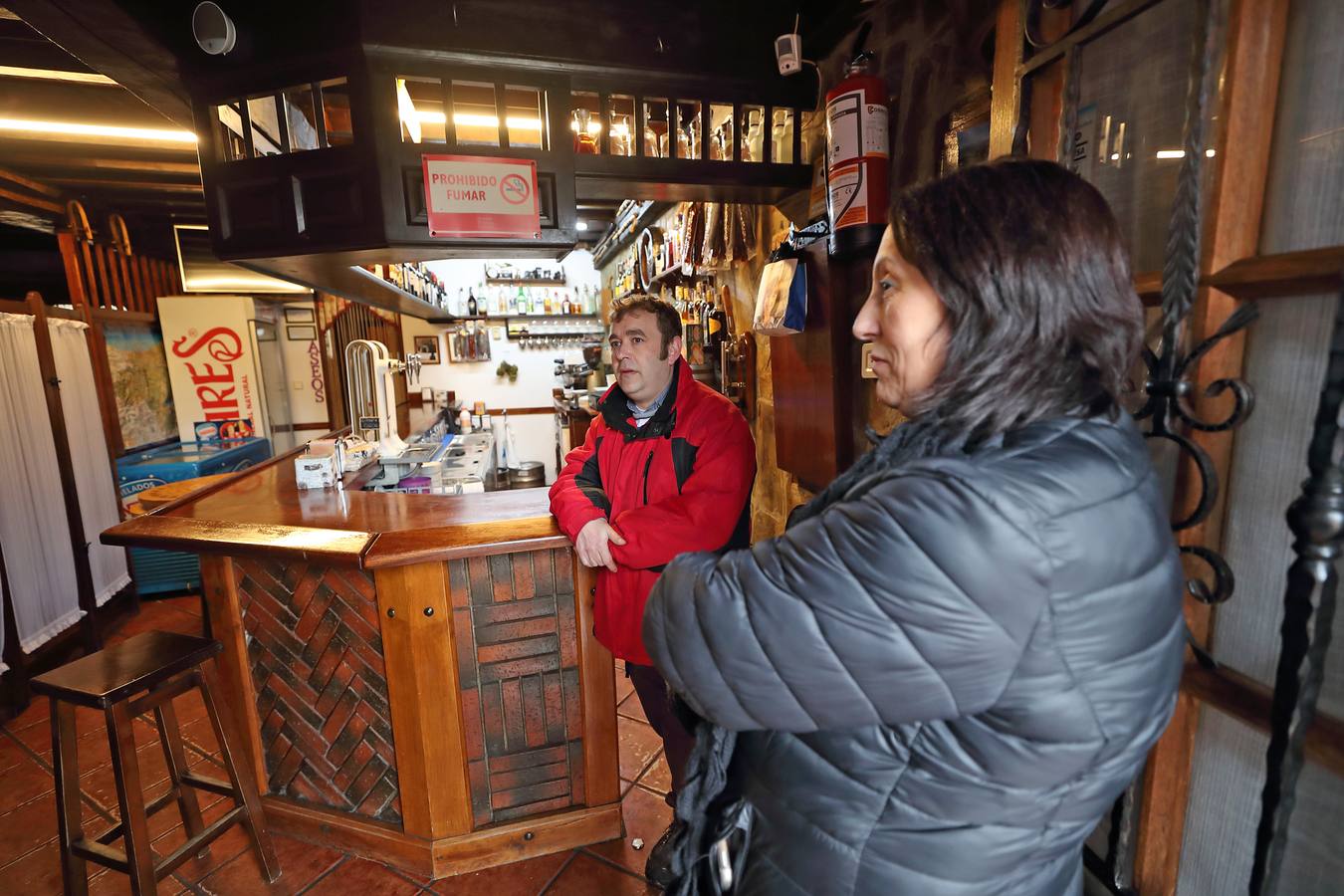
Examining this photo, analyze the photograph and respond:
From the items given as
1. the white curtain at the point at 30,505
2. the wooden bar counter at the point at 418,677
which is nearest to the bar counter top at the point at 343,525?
the wooden bar counter at the point at 418,677

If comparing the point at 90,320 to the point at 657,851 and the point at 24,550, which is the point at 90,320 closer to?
the point at 24,550

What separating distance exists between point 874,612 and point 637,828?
194cm

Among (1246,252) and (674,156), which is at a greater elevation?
(674,156)

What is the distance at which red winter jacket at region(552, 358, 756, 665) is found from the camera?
1715 millimetres

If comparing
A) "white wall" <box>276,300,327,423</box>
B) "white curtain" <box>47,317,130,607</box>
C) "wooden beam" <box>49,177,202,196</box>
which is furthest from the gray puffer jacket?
"white wall" <box>276,300,327,423</box>

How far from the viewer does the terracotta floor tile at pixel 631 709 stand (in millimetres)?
2873

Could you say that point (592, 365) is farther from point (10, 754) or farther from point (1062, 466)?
point (1062, 466)

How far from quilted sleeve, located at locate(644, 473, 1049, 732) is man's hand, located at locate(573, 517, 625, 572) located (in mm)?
925

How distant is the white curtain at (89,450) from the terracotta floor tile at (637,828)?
3.68 m

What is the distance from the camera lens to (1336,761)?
0.75 metres

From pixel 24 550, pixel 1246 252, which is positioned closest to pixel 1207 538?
pixel 1246 252

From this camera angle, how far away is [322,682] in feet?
6.61

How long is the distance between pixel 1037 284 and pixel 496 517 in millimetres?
1676

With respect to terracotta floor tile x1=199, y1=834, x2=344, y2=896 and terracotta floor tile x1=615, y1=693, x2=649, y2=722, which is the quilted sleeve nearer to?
terracotta floor tile x1=199, y1=834, x2=344, y2=896
